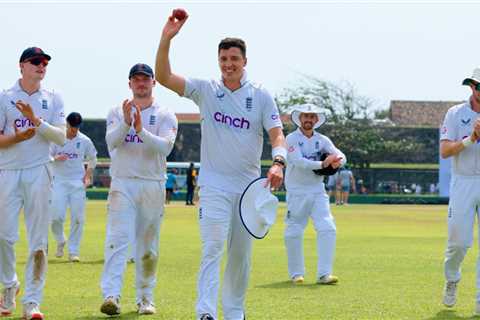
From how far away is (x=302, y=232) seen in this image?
16219mm

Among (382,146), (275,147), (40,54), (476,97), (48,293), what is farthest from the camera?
(382,146)

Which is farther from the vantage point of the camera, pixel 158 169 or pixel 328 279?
pixel 328 279

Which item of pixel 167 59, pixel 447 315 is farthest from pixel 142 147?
pixel 447 315

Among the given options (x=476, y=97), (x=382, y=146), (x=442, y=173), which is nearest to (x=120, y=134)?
(x=476, y=97)

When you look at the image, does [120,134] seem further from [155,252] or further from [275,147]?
[275,147]

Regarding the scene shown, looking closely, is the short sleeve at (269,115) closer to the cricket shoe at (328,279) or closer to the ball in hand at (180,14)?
the ball in hand at (180,14)

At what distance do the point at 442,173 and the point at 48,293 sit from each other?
187 ft

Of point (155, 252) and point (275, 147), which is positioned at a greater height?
point (275, 147)

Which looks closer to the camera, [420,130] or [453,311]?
[453,311]

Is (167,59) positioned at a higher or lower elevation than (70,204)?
higher

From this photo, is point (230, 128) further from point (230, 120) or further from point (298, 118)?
point (298, 118)

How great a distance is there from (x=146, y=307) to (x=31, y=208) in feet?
5.15

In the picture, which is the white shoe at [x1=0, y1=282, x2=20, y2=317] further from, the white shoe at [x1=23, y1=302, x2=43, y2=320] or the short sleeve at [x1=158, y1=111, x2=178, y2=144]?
the short sleeve at [x1=158, y1=111, x2=178, y2=144]

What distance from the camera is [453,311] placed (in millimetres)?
12352
